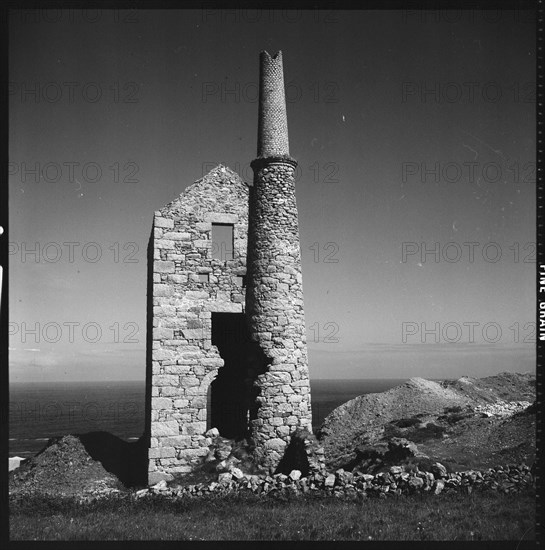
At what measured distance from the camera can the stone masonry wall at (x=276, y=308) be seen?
1459 centimetres

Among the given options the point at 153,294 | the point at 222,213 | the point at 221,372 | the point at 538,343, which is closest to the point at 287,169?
the point at 222,213

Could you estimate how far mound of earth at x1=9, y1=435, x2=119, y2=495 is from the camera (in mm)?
14062

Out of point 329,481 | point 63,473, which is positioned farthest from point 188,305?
point 329,481

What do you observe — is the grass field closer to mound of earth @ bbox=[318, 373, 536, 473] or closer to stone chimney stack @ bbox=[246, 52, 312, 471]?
mound of earth @ bbox=[318, 373, 536, 473]

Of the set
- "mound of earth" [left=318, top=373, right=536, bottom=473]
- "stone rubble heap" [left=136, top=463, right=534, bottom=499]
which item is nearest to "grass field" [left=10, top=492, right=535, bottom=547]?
"stone rubble heap" [left=136, top=463, right=534, bottom=499]

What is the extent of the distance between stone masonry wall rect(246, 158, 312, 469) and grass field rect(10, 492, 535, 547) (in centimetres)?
369

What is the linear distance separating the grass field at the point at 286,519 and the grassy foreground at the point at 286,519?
0.02 metres

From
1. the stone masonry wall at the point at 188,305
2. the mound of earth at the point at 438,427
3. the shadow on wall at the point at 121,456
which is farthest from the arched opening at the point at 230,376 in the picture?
the mound of earth at the point at 438,427

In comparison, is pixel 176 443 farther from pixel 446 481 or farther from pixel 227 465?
pixel 446 481

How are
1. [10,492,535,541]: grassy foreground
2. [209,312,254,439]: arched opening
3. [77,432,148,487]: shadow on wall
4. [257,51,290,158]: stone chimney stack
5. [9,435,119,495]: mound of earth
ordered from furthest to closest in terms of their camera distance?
[209,312,254,439]: arched opening → [257,51,290,158]: stone chimney stack → [77,432,148,487]: shadow on wall → [9,435,119,495]: mound of earth → [10,492,535,541]: grassy foreground

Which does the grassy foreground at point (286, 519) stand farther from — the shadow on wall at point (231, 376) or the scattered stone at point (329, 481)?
the shadow on wall at point (231, 376)

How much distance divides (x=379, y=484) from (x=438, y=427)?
701 cm

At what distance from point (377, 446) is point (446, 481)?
3.65 meters
